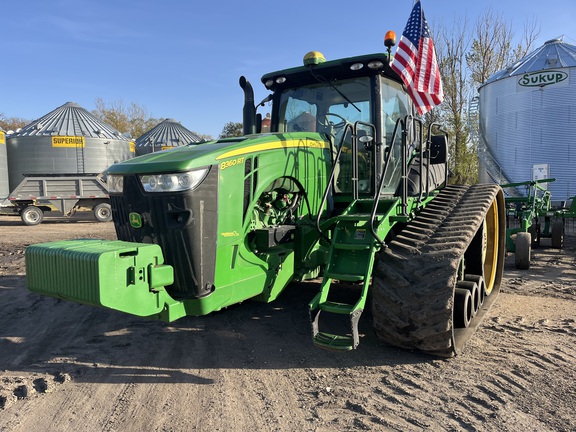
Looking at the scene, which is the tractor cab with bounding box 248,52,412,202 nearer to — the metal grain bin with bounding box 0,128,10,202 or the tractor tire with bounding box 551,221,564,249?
the tractor tire with bounding box 551,221,564,249

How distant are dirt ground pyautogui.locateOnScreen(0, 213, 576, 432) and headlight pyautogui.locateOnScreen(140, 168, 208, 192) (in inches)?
57.7

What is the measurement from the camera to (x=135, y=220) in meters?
3.33

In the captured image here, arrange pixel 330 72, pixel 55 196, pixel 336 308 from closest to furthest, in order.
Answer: pixel 336 308 < pixel 330 72 < pixel 55 196

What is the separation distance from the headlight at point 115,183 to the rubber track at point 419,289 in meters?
2.09

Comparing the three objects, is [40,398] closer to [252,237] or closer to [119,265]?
[119,265]

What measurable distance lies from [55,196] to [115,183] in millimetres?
15634

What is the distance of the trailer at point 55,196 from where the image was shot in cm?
1678

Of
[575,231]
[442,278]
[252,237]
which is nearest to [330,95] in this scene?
[252,237]

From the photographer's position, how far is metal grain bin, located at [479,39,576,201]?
15.6 metres

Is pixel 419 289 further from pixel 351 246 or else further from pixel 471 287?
pixel 471 287

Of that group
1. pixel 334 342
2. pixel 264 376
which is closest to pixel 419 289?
pixel 334 342

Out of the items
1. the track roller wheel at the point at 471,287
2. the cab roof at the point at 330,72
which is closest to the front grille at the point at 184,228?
the cab roof at the point at 330,72

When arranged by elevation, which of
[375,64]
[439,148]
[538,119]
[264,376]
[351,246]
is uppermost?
[538,119]

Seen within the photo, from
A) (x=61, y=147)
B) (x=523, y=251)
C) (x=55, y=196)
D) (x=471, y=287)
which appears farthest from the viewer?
(x=61, y=147)
